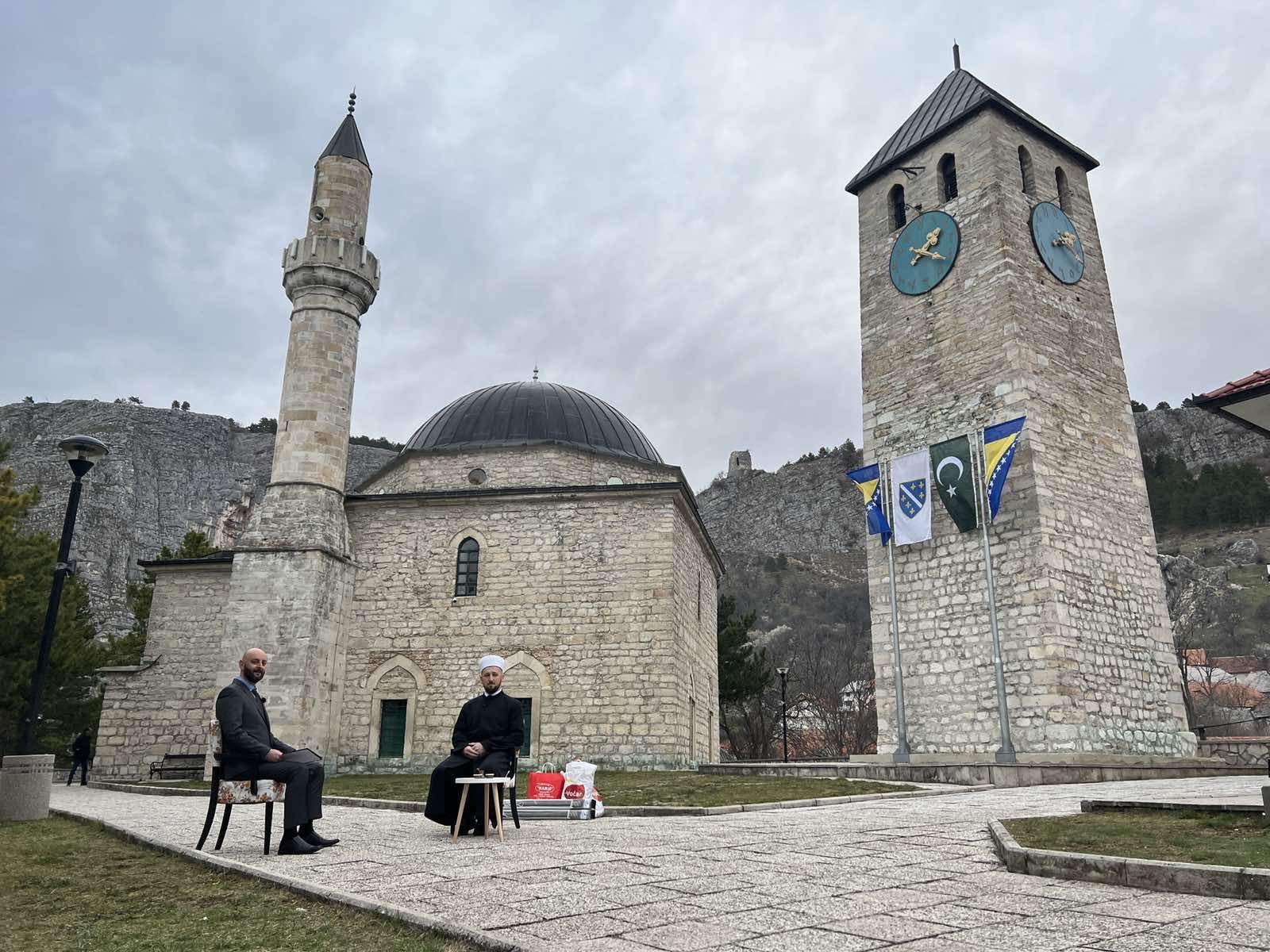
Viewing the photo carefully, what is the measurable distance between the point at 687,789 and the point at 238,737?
6.21m

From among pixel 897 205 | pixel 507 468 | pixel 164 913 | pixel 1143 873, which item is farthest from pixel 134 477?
pixel 1143 873

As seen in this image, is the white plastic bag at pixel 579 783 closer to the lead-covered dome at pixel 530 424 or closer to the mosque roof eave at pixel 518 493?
the mosque roof eave at pixel 518 493

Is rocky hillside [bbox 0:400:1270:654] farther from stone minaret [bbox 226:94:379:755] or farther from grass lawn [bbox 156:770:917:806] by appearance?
grass lawn [bbox 156:770:917:806]

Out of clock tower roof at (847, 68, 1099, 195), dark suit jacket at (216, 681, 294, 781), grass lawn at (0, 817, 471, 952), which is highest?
clock tower roof at (847, 68, 1099, 195)

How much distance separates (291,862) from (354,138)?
19.5 meters

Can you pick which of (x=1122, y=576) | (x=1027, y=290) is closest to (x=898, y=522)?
(x=1122, y=576)

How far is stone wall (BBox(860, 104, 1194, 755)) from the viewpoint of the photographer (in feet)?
46.2

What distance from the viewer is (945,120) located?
1866 cm

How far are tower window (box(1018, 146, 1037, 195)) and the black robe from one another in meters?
16.3

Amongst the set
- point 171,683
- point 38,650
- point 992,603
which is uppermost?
point 992,603

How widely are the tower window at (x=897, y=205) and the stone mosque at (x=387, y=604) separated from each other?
7707 millimetres

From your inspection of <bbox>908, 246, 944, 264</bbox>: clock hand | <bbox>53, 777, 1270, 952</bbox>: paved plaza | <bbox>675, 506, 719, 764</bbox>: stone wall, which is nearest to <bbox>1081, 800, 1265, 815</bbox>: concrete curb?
<bbox>53, 777, 1270, 952</bbox>: paved plaza

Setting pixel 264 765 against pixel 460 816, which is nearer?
pixel 264 765

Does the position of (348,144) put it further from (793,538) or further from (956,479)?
(793,538)
